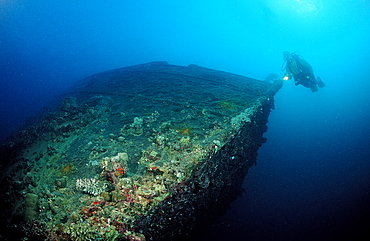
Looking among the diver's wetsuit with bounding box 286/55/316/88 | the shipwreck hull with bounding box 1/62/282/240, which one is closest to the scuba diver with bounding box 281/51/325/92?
the diver's wetsuit with bounding box 286/55/316/88

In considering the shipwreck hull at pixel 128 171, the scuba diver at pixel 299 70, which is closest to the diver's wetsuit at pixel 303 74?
the scuba diver at pixel 299 70

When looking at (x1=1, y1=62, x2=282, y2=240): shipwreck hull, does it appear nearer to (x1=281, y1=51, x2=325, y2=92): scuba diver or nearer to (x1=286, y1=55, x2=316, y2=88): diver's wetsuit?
(x1=281, y1=51, x2=325, y2=92): scuba diver

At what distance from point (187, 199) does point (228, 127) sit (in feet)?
5.60

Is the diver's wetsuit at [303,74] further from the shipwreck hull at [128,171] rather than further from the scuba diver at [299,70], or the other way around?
the shipwreck hull at [128,171]

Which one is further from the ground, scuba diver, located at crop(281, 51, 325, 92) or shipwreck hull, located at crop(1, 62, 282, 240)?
scuba diver, located at crop(281, 51, 325, 92)

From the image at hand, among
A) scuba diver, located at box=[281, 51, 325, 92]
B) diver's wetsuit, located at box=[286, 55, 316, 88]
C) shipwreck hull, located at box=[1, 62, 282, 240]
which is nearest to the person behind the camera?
shipwreck hull, located at box=[1, 62, 282, 240]

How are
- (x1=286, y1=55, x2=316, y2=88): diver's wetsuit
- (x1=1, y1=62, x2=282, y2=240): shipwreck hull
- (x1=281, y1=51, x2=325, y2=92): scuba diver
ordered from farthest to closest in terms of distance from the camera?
(x1=286, y1=55, x2=316, y2=88): diver's wetsuit
(x1=281, y1=51, x2=325, y2=92): scuba diver
(x1=1, y1=62, x2=282, y2=240): shipwreck hull

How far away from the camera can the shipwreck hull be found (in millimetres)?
1863

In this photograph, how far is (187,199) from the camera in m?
2.38

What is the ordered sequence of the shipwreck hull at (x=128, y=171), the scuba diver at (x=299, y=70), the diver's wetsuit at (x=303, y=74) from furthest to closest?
1. the diver's wetsuit at (x=303, y=74)
2. the scuba diver at (x=299, y=70)
3. the shipwreck hull at (x=128, y=171)

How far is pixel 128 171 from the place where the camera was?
8.46ft

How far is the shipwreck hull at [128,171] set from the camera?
1863 millimetres

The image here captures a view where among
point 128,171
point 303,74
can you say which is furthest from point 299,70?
point 128,171

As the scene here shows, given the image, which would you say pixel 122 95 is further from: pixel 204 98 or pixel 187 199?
pixel 187 199
